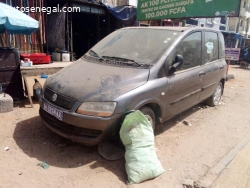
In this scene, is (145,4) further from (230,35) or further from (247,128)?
(230,35)

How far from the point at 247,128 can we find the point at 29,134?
13.7 ft

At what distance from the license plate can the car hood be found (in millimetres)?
245

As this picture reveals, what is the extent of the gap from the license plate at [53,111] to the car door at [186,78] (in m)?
1.67

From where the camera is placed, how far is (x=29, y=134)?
3.64 m

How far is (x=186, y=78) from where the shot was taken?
388 centimetres

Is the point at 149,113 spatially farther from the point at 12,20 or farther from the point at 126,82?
the point at 12,20

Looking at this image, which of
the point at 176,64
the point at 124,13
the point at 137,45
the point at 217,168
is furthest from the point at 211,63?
the point at 124,13

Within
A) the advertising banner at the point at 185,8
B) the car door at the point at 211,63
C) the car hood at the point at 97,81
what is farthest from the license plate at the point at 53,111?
the advertising banner at the point at 185,8

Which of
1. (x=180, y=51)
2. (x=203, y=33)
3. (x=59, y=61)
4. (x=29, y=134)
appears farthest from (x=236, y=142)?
(x=59, y=61)

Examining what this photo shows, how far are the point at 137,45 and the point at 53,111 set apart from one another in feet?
5.72

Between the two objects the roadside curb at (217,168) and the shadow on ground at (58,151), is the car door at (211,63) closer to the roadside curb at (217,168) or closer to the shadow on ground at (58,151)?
the roadside curb at (217,168)

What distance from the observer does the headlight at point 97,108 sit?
2.78 m

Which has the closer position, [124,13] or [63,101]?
[63,101]

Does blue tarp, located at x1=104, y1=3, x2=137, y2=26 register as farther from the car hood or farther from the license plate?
the license plate
